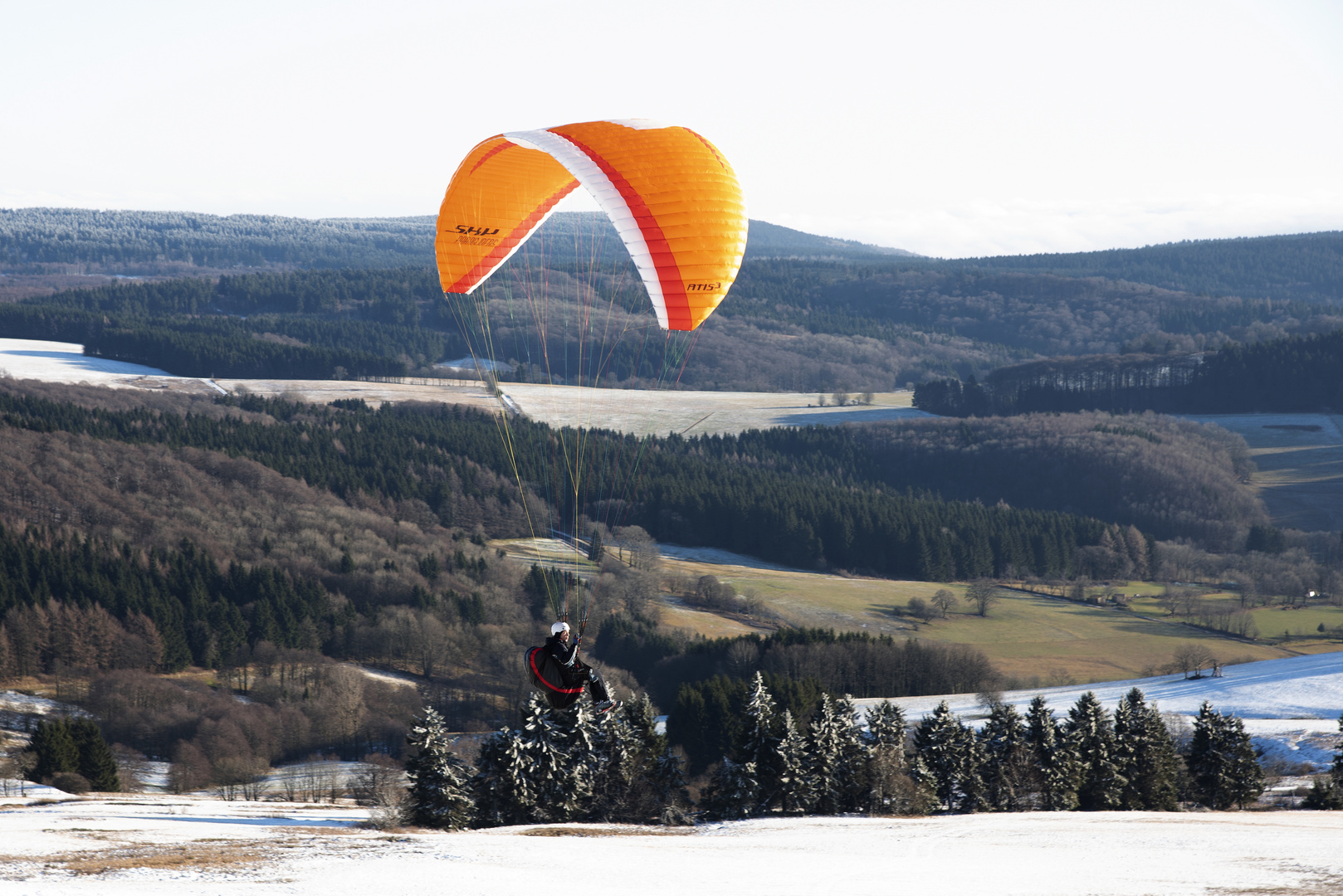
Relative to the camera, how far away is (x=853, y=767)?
140 ft

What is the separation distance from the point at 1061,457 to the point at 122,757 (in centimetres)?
13760

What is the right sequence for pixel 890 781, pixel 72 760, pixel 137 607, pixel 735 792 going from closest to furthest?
pixel 890 781, pixel 735 792, pixel 72 760, pixel 137 607

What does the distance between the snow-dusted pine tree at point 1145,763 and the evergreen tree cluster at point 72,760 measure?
40.6m

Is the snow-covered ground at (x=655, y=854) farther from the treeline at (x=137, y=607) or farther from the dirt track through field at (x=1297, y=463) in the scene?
the dirt track through field at (x=1297, y=463)

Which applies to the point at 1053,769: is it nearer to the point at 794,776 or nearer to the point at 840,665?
the point at 794,776

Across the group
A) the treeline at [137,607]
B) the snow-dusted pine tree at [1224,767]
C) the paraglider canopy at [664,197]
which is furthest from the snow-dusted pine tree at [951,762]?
the treeline at [137,607]

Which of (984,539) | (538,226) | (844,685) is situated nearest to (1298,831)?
(538,226)

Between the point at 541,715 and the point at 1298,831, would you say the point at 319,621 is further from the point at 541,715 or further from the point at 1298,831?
the point at 1298,831

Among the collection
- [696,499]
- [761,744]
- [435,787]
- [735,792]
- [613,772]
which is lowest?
[696,499]

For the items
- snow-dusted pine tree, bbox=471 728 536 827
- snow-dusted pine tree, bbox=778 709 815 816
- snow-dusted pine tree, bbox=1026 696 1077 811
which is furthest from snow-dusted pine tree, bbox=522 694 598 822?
snow-dusted pine tree, bbox=1026 696 1077 811

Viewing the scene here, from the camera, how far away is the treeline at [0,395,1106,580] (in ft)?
422

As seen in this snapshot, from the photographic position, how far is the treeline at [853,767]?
41031 millimetres

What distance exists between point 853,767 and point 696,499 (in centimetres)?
9458

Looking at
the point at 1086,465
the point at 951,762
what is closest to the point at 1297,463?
the point at 1086,465
